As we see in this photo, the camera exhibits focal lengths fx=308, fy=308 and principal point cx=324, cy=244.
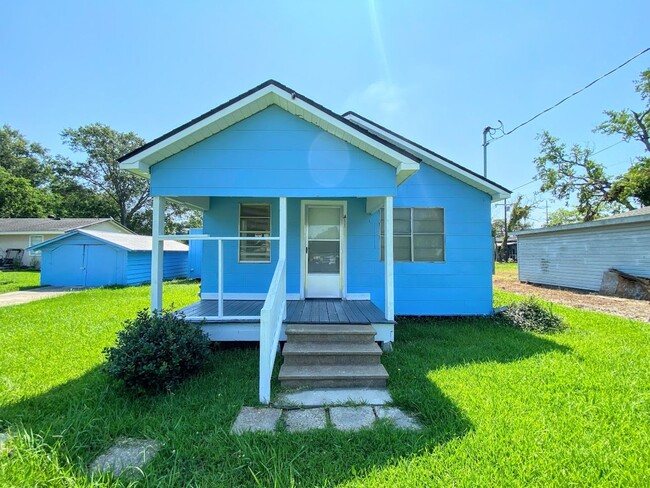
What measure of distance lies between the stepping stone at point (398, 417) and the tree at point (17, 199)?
132ft

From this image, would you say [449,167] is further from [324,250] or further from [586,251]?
[586,251]

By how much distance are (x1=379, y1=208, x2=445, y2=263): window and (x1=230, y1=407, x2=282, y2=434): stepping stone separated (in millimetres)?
4827

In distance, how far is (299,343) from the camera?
4.26 m

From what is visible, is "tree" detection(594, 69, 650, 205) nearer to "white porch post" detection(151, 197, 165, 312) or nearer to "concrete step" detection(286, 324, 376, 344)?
"concrete step" detection(286, 324, 376, 344)

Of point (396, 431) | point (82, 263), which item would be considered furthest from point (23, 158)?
point (396, 431)

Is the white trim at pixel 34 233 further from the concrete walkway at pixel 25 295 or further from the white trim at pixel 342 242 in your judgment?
the white trim at pixel 342 242

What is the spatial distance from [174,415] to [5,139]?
50126mm

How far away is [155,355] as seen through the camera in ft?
11.0

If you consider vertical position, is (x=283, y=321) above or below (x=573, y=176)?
below

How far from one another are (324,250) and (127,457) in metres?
4.66

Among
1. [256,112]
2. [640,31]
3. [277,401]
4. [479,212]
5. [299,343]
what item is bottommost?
[277,401]

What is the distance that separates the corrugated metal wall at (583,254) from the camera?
1048 centimetres

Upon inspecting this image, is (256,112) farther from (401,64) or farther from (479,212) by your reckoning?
(401,64)

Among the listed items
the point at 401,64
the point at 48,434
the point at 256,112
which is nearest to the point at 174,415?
the point at 48,434
